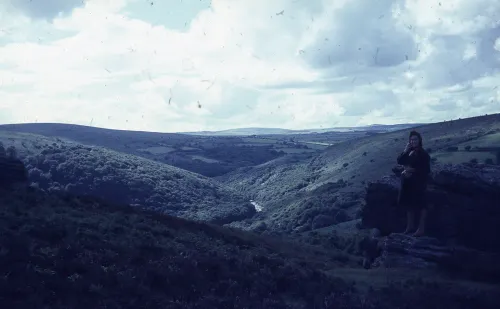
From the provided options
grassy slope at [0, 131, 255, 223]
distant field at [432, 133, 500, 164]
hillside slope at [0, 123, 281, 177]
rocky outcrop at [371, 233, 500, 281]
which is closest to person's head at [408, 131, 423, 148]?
rocky outcrop at [371, 233, 500, 281]

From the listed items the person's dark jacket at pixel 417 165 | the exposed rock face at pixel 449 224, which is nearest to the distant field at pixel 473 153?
the exposed rock face at pixel 449 224

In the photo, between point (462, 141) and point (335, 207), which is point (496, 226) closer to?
point (335, 207)

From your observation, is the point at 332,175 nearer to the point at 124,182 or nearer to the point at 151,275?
the point at 124,182

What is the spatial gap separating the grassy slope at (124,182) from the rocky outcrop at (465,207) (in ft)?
181

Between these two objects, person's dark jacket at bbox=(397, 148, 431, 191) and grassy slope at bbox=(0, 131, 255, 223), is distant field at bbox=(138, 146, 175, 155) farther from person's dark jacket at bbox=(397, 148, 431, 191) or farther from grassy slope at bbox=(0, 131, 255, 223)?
person's dark jacket at bbox=(397, 148, 431, 191)

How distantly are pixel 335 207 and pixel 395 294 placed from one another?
4713 centimetres

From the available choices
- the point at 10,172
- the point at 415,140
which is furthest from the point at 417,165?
the point at 10,172

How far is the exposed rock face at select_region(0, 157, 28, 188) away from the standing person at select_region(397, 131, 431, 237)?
15.8 meters

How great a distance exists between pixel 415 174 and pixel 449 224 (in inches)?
151

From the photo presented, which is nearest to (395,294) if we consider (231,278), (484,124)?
(231,278)

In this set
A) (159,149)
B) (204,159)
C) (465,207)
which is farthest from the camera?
(159,149)

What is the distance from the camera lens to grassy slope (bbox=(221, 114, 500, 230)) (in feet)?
213

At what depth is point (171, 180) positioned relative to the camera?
94.3 metres

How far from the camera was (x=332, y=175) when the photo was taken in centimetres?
9056
